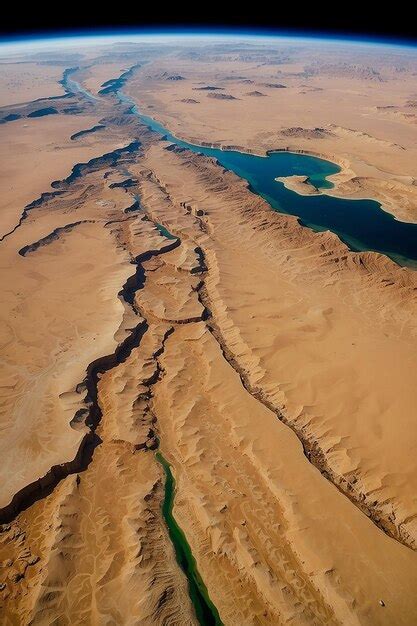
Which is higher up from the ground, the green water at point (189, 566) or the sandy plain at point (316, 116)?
the sandy plain at point (316, 116)

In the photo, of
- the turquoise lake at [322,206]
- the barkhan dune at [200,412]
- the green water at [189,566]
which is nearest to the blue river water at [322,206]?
the turquoise lake at [322,206]

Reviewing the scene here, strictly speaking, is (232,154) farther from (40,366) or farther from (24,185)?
(40,366)

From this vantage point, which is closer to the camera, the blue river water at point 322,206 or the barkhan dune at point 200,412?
the barkhan dune at point 200,412

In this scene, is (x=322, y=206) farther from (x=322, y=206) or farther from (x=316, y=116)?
(x=316, y=116)

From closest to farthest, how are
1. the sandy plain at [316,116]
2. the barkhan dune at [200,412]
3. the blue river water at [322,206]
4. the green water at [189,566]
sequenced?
1. the green water at [189,566]
2. the barkhan dune at [200,412]
3. the blue river water at [322,206]
4. the sandy plain at [316,116]

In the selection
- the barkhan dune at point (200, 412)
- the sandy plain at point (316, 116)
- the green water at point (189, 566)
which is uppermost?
the sandy plain at point (316, 116)

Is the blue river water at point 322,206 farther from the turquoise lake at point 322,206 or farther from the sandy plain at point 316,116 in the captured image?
the sandy plain at point 316,116

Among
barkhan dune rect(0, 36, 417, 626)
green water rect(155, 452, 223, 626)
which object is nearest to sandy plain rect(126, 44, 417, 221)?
barkhan dune rect(0, 36, 417, 626)
